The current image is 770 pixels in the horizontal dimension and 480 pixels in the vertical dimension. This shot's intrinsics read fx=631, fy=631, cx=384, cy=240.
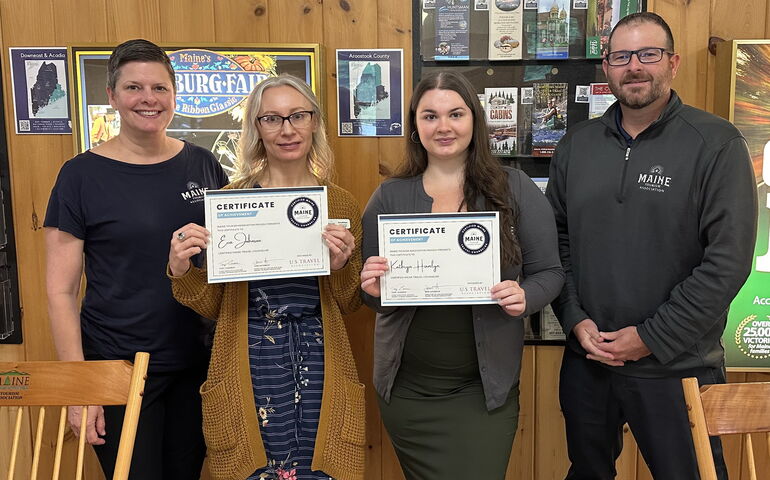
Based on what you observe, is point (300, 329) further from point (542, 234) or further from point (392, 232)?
point (542, 234)

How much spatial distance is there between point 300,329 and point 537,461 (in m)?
1.29

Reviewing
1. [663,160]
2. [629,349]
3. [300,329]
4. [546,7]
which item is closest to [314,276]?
[300,329]

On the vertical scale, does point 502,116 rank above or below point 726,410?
above

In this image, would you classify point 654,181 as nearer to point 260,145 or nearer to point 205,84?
point 260,145

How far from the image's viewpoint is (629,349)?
1.80m

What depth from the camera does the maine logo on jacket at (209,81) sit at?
7.23ft

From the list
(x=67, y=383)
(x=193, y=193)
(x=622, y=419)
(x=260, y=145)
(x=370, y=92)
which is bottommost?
(x=622, y=419)

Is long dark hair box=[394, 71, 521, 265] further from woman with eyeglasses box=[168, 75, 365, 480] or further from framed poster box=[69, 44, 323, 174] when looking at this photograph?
framed poster box=[69, 44, 323, 174]

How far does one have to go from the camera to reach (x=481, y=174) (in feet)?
5.81

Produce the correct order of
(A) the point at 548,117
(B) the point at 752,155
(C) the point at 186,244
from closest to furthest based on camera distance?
(C) the point at 186,244 → (B) the point at 752,155 → (A) the point at 548,117

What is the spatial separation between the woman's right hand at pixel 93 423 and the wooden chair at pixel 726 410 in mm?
1477

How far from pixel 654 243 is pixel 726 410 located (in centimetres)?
59

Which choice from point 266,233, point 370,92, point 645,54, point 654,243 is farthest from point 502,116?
point 266,233

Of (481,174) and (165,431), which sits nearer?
(481,174)
